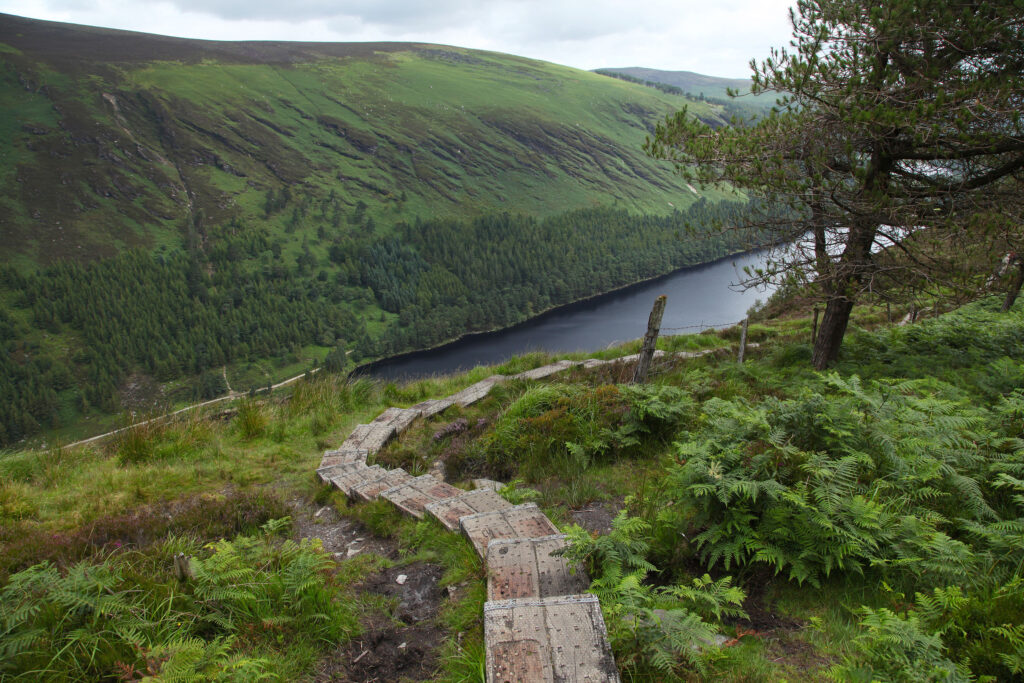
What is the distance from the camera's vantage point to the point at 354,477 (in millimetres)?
5754

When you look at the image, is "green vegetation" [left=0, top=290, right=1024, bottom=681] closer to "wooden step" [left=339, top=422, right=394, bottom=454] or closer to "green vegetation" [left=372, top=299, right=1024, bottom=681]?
"green vegetation" [left=372, top=299, right=1024, bottom=681]

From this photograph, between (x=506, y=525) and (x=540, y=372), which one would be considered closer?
(x=506, y=525)

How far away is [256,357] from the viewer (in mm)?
97312

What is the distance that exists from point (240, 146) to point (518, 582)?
7101 inches

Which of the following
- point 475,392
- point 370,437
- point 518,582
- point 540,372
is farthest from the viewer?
point 540,372

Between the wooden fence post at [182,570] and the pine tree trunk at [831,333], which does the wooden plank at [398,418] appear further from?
the pine tree trunk at [831,333]

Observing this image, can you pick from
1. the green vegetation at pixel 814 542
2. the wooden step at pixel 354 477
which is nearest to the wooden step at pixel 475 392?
the wooden step at pixel 354 477

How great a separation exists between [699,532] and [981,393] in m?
6.27

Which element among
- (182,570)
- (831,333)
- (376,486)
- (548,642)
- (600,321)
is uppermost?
(548,642)

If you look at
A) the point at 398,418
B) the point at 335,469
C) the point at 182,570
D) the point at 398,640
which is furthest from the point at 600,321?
the point at 182,570

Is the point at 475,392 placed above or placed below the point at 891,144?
below

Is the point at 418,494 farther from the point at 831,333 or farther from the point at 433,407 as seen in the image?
the point at 831,333

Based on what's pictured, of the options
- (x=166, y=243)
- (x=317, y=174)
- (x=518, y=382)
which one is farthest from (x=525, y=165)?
(x=518, y=382)

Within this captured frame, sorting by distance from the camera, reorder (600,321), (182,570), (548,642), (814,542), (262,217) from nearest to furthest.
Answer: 1. (548,642)
2. (814,542)
3. (182,570)
4. (600,321)
5. (262,217)
